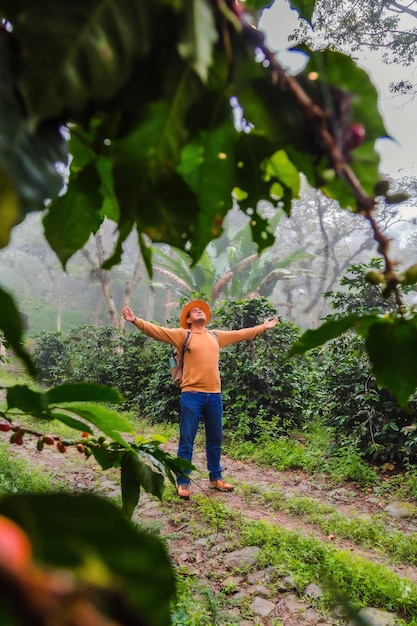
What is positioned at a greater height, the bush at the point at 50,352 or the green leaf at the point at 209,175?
the bush at the point at 50,352

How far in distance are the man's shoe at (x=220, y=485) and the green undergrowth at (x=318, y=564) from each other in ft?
1.18

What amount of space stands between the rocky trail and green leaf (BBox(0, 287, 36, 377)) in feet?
4.99

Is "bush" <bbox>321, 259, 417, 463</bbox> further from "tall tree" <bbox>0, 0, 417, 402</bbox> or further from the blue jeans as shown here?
"tall tree" <bbox>0, 0, 417, 402</bbox>

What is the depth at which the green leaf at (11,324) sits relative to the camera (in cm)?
29

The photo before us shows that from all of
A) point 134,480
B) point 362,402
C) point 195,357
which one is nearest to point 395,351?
point 134,480

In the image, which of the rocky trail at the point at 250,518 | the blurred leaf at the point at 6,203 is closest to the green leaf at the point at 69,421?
the blurred leaf at the point at 6,203

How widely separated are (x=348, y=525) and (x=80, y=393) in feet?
10.0

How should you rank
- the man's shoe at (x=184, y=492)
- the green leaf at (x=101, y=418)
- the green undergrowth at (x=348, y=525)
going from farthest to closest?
the man's shoe at (x=184, y=492) < the green undergrowth at (x=348, y=525) < the green leaf at (x=101, y=418)

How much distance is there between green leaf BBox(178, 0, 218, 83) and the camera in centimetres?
24

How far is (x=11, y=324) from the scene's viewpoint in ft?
0.98

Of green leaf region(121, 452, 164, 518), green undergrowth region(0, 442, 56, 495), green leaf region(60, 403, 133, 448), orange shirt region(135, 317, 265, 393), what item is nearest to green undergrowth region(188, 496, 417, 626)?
orange shirt region(135, 317, 265, 393)

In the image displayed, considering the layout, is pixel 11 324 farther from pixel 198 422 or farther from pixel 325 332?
pixel 198 422

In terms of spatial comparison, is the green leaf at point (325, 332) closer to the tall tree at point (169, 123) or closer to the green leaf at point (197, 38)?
the tall tree at point (169, 123)

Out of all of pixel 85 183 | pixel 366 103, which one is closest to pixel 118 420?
pixel 85 183
